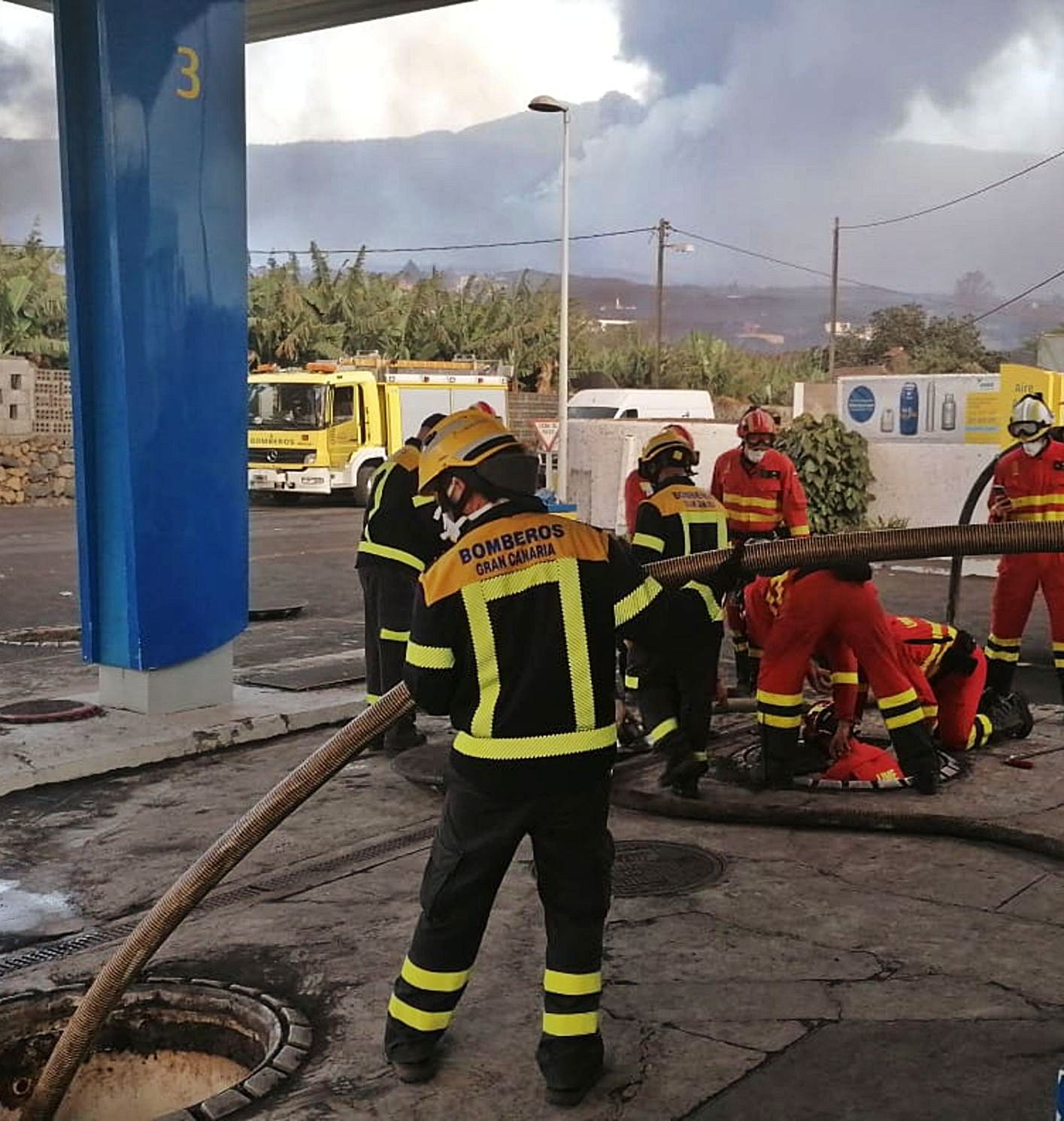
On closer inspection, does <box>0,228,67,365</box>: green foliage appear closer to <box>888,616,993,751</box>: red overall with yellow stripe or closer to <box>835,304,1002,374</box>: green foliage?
Answer: <box>888,616,993,751</box>: red overall with yellow stripe

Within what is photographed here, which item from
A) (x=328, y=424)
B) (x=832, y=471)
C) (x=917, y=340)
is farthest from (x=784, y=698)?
(x=917, y=340)

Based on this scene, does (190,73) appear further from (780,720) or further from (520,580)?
(520,580)

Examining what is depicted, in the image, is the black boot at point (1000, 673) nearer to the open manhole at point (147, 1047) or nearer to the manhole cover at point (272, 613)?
the open manhole at point (147, 1047)

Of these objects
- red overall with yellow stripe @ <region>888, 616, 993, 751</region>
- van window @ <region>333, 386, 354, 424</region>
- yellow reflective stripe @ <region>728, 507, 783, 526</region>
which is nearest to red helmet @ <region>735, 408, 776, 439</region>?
yellow reflective stripe @ <region>728, 507, 783, 526</region>

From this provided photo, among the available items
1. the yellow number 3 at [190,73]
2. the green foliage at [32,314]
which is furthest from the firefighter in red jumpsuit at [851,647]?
the green foliage at [32,314]

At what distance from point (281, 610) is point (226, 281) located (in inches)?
199

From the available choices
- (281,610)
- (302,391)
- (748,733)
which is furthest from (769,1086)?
(302,391)

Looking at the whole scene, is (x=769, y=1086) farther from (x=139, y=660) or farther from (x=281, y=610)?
(x=281, y=610)

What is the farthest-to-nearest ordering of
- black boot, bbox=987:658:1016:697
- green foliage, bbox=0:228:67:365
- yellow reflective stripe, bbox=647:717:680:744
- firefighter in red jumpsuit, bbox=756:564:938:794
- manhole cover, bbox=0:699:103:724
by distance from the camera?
green foliage, bbox=0:228:67:365 < black boot, bbox=987:658:1016:697 < manhole cover, bbox=0:699:103:724 < yellow reflective stripe, bbox=647:717:680:744 < firefighter in red jumpsuit, bbox=756:564:938:794

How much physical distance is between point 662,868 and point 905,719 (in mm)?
1649

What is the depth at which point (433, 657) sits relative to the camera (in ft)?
12.0

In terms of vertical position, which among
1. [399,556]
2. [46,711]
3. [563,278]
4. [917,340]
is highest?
[917,340]

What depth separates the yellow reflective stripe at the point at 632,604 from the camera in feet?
12.5

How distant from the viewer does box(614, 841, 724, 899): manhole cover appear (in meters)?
5.38
